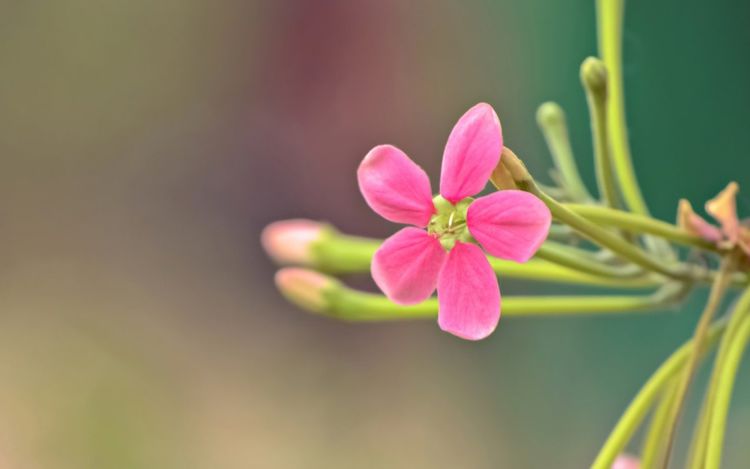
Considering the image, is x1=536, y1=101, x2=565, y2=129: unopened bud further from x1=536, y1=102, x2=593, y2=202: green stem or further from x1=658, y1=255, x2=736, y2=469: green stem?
x1=658, y1=255, x2=736, y2=469: green stem

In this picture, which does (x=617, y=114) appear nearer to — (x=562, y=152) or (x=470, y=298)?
(x=562, y=152)

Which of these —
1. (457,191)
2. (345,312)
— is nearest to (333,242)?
(345,312)

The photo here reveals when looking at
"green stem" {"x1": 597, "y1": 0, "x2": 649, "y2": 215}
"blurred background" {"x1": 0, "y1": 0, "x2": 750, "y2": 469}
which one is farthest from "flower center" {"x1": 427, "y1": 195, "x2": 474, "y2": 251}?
"blurred background" {"x1": 0, "y1": 0, "x2": 750, "y2": 469}

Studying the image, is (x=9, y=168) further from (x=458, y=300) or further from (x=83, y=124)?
(x=458, y=300)

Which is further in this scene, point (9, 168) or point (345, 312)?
point (9, 168)

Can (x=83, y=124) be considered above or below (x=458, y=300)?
above

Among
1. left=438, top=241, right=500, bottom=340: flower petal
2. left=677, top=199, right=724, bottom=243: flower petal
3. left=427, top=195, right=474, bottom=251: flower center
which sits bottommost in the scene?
left=438, top=241, right=500, bottom=340: flower petal

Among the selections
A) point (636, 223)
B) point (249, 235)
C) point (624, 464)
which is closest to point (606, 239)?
point (636, 223)
